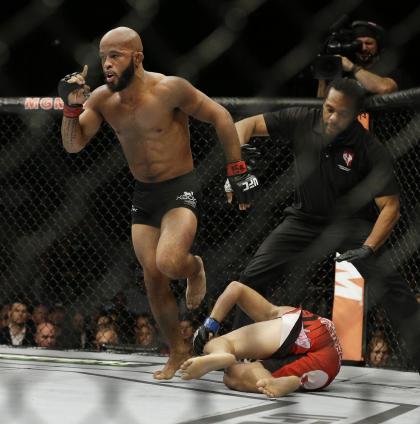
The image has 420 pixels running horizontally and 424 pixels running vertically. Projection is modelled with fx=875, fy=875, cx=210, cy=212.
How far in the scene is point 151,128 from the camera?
106 inches

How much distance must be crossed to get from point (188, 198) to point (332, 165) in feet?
1.83

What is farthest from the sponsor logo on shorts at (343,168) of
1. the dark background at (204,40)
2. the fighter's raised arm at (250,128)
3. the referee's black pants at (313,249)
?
the dark background at (204,40)

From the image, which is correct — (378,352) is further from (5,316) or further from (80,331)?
(5,316)

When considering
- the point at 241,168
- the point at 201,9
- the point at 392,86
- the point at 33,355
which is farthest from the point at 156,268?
the point at 201,9

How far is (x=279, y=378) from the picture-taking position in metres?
2.62

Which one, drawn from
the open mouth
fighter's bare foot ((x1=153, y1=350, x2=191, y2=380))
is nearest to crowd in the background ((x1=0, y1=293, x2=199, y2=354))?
fighter's bare foot ((x1=153, y1=350, x2=191, y2=380))

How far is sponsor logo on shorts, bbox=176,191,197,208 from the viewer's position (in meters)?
2.76

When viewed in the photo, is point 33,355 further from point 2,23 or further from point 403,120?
point 2,23

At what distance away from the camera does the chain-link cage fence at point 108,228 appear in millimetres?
3693

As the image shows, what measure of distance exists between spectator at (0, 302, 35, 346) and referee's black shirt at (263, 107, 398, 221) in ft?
5.31

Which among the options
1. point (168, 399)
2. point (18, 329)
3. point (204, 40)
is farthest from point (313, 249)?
point (204, 40)

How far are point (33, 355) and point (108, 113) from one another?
4.06 feet

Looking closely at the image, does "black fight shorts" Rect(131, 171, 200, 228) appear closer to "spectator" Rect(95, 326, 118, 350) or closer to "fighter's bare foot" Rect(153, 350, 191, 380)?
"fighter's bare foot" Rect(153, 350, 191, 380)

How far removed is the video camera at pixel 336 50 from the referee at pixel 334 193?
0.14m
